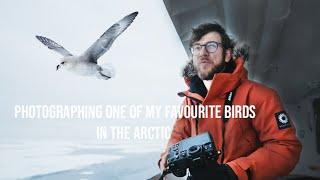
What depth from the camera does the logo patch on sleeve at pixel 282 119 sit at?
1927 millimetres

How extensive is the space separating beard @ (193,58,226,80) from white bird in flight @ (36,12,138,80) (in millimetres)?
389

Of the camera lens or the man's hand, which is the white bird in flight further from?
the man's hand

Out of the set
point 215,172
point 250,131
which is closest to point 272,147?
point 250,131

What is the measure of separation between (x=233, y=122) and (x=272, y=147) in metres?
0.20

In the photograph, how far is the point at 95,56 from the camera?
2031 millimetres

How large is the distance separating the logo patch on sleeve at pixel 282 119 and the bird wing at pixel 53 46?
1.00 meters

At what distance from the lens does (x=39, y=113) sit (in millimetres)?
2045

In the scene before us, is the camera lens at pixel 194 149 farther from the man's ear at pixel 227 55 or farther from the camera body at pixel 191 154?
the man's ear at pixel 227 55

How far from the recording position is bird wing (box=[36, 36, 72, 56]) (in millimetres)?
2045

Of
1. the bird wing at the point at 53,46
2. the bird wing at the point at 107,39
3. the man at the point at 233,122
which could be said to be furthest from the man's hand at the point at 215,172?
the bird wing at the point at 53,46

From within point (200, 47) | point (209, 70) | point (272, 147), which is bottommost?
point (272, 147)

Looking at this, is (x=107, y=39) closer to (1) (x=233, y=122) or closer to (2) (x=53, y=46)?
(2) (x=53, y=46)

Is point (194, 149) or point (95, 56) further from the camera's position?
point (95, 56)

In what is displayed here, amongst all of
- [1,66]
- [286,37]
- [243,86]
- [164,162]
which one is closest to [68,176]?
[164,162]
